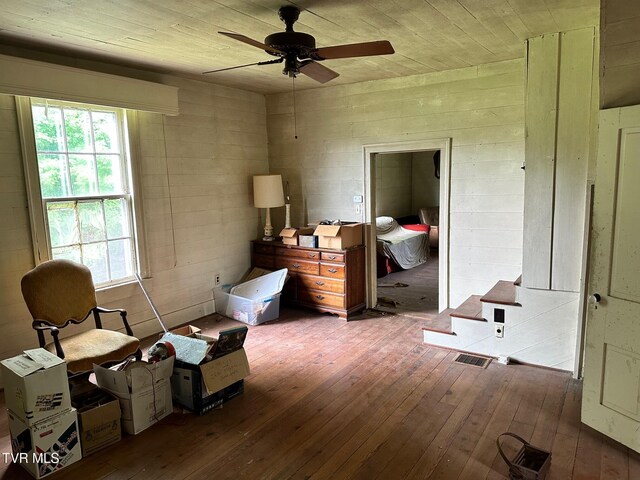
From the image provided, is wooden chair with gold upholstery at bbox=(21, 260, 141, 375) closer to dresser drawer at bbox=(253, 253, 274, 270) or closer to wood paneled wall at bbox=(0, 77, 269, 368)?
wood paneled wall at bbox=(0, 77, 269, 368)

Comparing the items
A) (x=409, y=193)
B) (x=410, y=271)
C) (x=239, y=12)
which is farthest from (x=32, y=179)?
(x=409, y=193)

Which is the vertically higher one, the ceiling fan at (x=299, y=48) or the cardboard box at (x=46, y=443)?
the ceiling fan at (x=299, y=48)

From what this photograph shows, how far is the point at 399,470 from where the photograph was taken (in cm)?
236

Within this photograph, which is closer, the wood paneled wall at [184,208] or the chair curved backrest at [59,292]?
the chair curved backrest at [59,292]

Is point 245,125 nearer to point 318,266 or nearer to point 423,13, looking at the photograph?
point 318,266

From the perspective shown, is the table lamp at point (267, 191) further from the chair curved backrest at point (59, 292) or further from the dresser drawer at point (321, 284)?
the chair curved backrest at point (59, 292)

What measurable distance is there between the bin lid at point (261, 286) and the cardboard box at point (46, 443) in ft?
8.45

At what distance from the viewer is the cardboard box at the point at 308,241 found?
195 inches

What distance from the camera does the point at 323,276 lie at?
193 inches

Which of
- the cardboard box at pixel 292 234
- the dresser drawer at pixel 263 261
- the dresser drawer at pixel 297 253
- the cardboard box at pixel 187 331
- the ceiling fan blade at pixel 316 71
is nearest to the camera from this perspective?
the ceiling fan blade at pixel 316 71

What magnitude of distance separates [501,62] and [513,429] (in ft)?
10.3

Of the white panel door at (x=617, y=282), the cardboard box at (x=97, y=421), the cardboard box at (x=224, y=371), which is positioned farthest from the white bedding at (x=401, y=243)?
the cardboard box at (x=97, y=421)

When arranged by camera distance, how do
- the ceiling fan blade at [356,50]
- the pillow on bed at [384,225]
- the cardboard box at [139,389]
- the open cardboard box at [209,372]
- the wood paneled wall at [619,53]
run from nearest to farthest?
the wood paneled wall at [619,53]
the ceiling fan blade at [356,50]
the cardboard box at [139,389]
the open cardboard box at [209,372]
the pillow on bed at [384,225]

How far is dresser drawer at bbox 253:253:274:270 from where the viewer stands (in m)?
5.31
